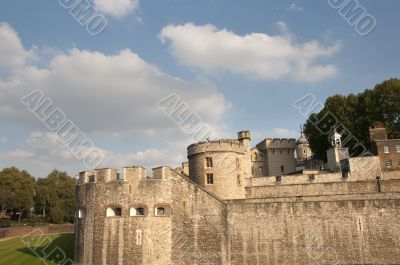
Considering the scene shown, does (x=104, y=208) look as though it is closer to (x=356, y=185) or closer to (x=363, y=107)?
(x=356, y=185)

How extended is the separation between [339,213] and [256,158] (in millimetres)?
25273

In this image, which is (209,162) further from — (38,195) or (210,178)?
(38,195)

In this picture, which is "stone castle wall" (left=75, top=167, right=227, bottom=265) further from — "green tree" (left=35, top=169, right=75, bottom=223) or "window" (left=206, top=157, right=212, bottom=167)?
"green tree" (left=35, top=169, right=75, bottom=223)

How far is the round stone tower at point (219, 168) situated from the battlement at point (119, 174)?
18.0 ft

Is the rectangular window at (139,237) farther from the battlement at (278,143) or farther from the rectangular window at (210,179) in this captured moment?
the battlement at (278,143)

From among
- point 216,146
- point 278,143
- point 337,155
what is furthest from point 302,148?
point 216,146

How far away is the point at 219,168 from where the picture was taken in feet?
94.3

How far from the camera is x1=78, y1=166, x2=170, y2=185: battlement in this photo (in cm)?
2414

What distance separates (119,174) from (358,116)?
1105 inches

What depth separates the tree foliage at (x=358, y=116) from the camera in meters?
38.3

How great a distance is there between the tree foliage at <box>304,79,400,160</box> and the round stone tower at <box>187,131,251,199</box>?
1568 centimetres

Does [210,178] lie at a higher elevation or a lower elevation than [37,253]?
higher

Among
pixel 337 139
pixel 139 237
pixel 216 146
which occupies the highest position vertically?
pixel 337 139

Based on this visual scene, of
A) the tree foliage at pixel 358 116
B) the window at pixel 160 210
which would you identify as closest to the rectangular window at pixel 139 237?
the window at pixel 160 210
